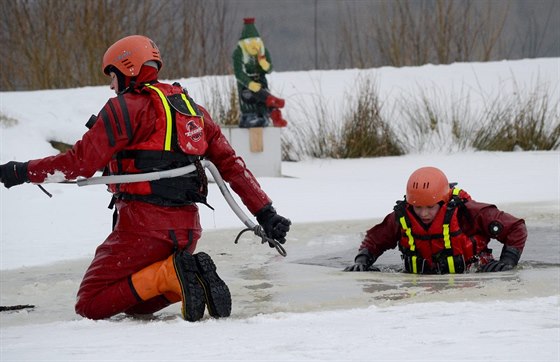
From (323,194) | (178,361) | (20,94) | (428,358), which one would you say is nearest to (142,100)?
(178,361)

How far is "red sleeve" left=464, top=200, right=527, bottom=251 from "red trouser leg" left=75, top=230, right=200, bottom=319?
2398 millimetres

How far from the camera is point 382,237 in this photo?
7.66 metres

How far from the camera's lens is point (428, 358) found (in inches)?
160

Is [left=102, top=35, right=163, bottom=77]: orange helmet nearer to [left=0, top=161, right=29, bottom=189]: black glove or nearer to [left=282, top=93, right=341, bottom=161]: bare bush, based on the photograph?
[left=0, top=161, right=29, bottom=189]: black glove

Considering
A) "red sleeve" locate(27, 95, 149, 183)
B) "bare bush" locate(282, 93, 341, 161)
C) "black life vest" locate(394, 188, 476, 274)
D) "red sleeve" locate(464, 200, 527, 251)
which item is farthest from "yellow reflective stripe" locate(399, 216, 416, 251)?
"bare bush" locate(282, 93, 341, 161)

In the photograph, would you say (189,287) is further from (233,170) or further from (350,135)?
(350,135)

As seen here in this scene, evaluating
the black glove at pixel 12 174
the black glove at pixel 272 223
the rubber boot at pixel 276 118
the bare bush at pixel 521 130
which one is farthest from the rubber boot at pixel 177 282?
the bare bush at pixel 521 130

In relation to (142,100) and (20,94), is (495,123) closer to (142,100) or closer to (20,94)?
(20,94)

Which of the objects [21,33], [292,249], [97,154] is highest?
[21,33]

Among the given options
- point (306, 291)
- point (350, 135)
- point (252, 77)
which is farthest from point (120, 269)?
point (350, 135)

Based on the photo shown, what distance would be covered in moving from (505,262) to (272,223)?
201 cm

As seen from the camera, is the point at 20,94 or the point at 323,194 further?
the point at 20,94

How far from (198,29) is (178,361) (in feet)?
50.6

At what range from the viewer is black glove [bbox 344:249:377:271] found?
24.5 ft
